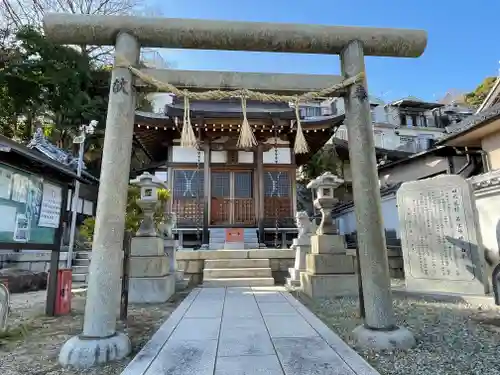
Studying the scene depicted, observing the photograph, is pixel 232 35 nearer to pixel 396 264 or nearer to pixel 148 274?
pixel 148 274

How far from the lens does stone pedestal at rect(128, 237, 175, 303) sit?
243 inches

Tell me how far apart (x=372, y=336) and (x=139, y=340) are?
2.65m

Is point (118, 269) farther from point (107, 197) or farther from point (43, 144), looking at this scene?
point (43, 144)

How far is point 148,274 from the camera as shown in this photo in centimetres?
638

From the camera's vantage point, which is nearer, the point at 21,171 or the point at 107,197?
the point at 107,197

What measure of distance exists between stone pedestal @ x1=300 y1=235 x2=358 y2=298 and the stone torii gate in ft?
9.33

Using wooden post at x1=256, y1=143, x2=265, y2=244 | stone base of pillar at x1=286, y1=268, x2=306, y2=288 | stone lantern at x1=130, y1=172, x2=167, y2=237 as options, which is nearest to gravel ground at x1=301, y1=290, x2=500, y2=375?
stone base of pillar at x1=286, y1=268, x2=306, y2=288

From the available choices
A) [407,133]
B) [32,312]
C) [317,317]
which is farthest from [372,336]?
[407,133]

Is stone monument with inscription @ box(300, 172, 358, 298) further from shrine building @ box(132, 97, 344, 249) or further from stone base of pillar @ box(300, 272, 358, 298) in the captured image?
shrine building @ box(132, 97, 344, 249)

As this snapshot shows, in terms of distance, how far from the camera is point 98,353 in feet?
9.47

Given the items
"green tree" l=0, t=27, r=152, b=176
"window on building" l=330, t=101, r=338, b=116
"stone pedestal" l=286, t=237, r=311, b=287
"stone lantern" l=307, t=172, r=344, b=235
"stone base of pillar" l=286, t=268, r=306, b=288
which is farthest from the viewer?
"window on building" l=330, t=101, r=338, b=116

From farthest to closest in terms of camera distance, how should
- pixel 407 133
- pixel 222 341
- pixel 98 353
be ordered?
1. pixel 407 133
2. pixel 222 341
3. pixel 98 353

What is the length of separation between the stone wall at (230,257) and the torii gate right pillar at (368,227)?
19.5 feet

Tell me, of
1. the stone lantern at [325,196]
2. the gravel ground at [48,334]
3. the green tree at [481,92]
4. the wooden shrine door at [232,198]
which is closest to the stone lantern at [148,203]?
the gravel ground at [48,334]
